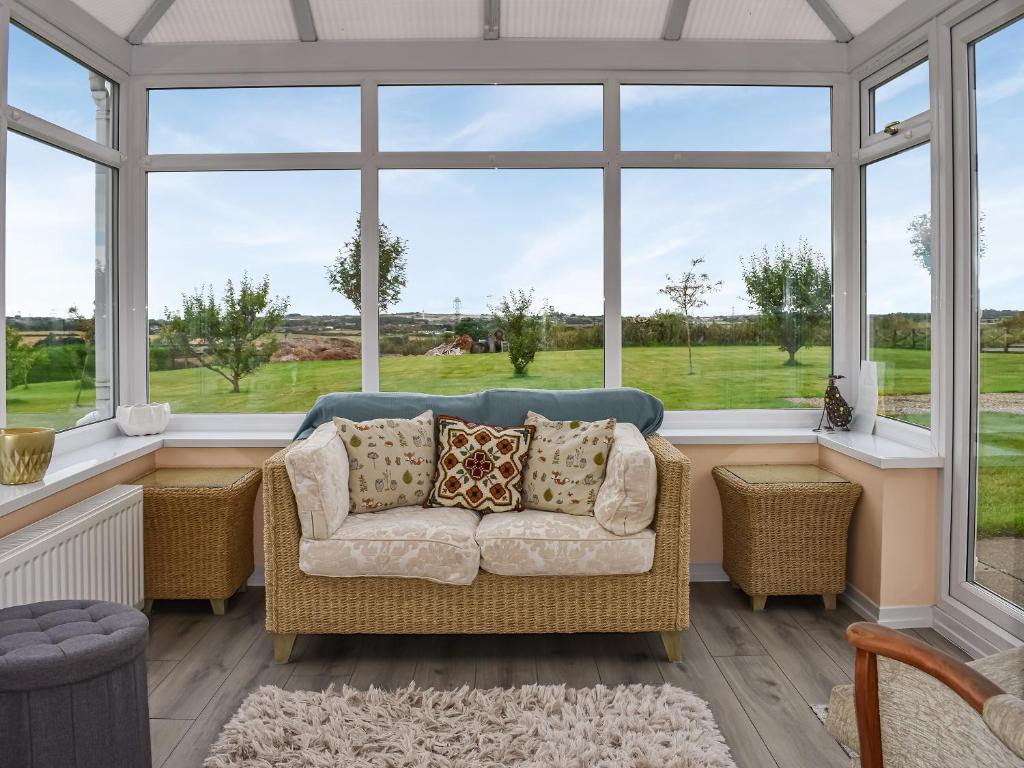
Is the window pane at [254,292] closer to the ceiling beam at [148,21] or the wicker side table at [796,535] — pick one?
the ceiling beam at [148,21]

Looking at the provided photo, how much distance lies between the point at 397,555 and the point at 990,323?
2495 millimetres

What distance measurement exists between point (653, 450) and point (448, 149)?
204 cm

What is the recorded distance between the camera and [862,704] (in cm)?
155

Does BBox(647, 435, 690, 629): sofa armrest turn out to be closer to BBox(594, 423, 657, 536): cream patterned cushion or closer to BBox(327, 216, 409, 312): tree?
BBox(594, 423, 657, 536): cream patterned cushion

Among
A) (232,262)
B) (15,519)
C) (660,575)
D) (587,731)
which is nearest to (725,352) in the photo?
(660,575)

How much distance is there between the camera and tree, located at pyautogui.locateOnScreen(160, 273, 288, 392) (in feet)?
13.8

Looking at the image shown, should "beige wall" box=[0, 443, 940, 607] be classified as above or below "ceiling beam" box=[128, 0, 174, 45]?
below

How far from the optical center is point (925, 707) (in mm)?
1632

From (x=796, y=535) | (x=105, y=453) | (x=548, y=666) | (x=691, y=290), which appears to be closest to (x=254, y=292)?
(x=105, y=453)

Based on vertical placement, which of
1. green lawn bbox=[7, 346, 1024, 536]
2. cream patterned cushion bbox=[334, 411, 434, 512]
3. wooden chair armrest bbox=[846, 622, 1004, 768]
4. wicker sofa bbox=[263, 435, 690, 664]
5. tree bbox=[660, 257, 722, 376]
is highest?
tree bbox=[660, 257, 722, 376]

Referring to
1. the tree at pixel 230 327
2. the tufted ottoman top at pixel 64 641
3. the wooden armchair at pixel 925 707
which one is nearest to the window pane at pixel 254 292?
the tree at pixel 230 327

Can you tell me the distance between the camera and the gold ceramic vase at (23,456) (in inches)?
109

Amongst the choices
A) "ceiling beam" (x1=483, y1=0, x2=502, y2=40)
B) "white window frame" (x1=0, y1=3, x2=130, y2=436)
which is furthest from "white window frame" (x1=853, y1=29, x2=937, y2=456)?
"white window frame" (x1=0, y1=3, x2=130, y2=436)

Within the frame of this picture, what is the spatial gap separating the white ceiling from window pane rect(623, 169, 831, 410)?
2.38 feet
